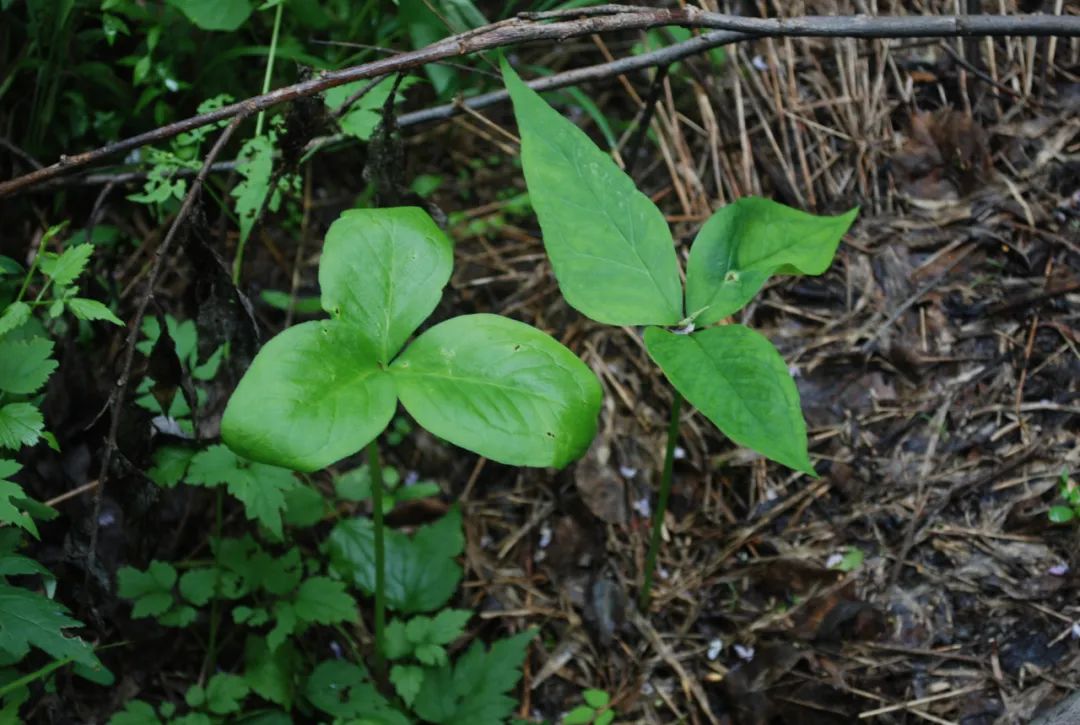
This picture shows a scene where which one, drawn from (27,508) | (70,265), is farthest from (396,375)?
(27,508)

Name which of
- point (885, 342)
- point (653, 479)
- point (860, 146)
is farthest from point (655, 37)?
point (653, 479)

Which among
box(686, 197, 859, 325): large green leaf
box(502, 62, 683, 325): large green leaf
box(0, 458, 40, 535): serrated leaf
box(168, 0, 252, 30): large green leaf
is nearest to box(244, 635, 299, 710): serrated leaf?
box(0, 458, 40, 535): serrated leaf

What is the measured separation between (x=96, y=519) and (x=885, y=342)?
184cm

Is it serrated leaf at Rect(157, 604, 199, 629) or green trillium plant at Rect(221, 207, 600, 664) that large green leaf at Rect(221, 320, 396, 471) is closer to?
green trillium plant at Rect(221, 207, 600, 664)

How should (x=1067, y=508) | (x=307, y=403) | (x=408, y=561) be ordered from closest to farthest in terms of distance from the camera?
1. (x=307, y=403)
2. (x=1067, y=508)
3. (x=408, y=561)

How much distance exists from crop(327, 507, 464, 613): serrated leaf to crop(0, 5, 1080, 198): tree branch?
38.6 inches

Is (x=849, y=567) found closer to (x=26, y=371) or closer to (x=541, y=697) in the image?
(x=541, y=697)

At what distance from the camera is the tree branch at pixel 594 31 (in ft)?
5.60

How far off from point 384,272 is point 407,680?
3.06 ft

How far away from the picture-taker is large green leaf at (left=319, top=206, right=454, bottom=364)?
147cm

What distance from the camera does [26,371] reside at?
165 centimetres

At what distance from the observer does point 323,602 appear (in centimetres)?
191

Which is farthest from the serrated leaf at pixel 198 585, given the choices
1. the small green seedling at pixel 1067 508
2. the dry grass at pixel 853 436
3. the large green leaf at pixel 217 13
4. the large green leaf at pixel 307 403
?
the small green seedling at pixel 1067 508

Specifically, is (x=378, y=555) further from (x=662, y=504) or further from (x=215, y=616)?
(x=662, y=504)
